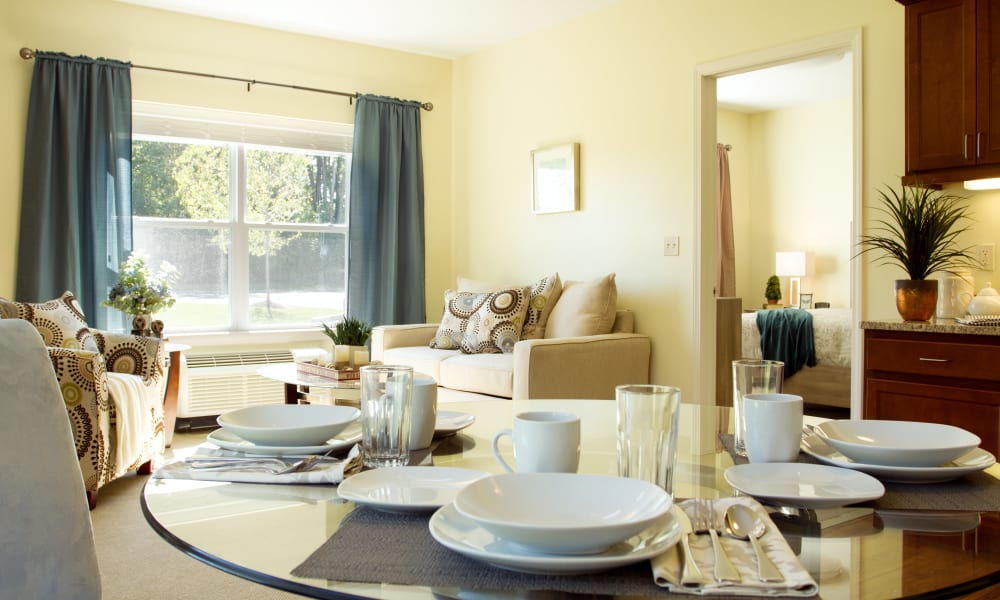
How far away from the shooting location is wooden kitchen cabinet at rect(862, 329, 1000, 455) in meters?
2.67

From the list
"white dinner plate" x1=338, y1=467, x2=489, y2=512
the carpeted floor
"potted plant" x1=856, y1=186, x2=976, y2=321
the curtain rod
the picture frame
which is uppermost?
the curtain rod

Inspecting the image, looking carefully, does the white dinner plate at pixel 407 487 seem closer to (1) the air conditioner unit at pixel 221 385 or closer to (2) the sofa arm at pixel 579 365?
(2) the sofa arm at pixel 579 365

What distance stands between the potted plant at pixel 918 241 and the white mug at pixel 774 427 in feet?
6.99

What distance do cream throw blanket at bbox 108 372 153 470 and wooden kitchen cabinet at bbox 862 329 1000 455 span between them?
2.99 metres

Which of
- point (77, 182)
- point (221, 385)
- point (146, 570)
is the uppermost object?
point (77, 182)

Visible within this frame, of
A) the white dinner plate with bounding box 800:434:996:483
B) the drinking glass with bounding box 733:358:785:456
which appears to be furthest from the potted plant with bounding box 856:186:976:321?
the drinking glass with bounding box 733:358:785:456

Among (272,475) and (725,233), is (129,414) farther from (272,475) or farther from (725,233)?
(725,233)

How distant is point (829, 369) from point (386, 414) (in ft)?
15.6

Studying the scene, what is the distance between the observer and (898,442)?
127 cm

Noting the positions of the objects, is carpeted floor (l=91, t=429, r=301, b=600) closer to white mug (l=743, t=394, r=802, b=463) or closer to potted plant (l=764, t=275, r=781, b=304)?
white mug (l=743, t=394, r=802, b=463)

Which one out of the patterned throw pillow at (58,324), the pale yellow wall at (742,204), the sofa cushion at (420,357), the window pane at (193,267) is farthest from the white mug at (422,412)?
the pale yellow wall at (742,204)

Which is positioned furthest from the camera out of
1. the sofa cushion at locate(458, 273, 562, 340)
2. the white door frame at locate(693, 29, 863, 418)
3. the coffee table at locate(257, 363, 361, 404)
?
the sofa cushion at locate(458, 273, 562, 340)

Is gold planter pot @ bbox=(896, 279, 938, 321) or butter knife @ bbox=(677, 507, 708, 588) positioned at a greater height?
gold planter pot @ bbox=(896, 279, 938, 321)

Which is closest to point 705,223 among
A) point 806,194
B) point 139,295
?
point 139,295
